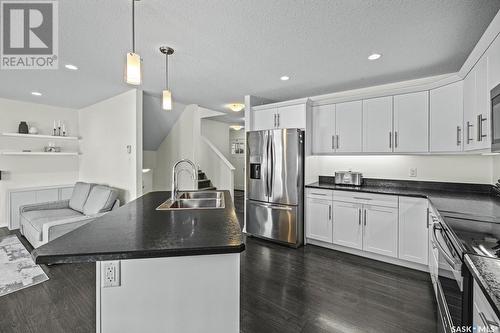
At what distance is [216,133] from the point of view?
25.1 feet

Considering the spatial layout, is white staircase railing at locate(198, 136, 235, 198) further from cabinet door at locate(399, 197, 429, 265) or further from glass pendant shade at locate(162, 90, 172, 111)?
cabinet door at locate(399, 197, 429, 265)

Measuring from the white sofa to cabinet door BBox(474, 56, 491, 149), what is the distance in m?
4.54

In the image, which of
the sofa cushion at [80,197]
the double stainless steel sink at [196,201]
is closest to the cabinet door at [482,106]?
the double stainless steel sink at [196,201]

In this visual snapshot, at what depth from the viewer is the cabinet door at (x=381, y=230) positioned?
281 centimetres

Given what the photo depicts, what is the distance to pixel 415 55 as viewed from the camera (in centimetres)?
240

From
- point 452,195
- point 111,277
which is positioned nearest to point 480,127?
point 452,195

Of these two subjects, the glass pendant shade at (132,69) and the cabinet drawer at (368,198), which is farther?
the cabinet drawer at (368,198)

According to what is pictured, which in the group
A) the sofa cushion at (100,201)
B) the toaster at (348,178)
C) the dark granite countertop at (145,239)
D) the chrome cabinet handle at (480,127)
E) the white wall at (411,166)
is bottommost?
the sofa cushion at (100,201)

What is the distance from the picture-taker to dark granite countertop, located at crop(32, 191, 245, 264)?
0.96 metres

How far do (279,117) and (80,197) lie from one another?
3874 millimetres

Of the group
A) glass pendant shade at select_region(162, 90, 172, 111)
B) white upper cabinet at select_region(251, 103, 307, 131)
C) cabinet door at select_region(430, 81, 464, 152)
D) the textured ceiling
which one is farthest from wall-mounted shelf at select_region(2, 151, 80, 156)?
cabinet door at select_region(430, 81, 464, 152)

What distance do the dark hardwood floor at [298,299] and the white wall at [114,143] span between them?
5.19 ft

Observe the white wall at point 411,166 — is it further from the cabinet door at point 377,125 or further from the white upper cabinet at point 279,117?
the white upper cabinet at point 279,117

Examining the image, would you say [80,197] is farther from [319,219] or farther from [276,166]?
[319,219]
